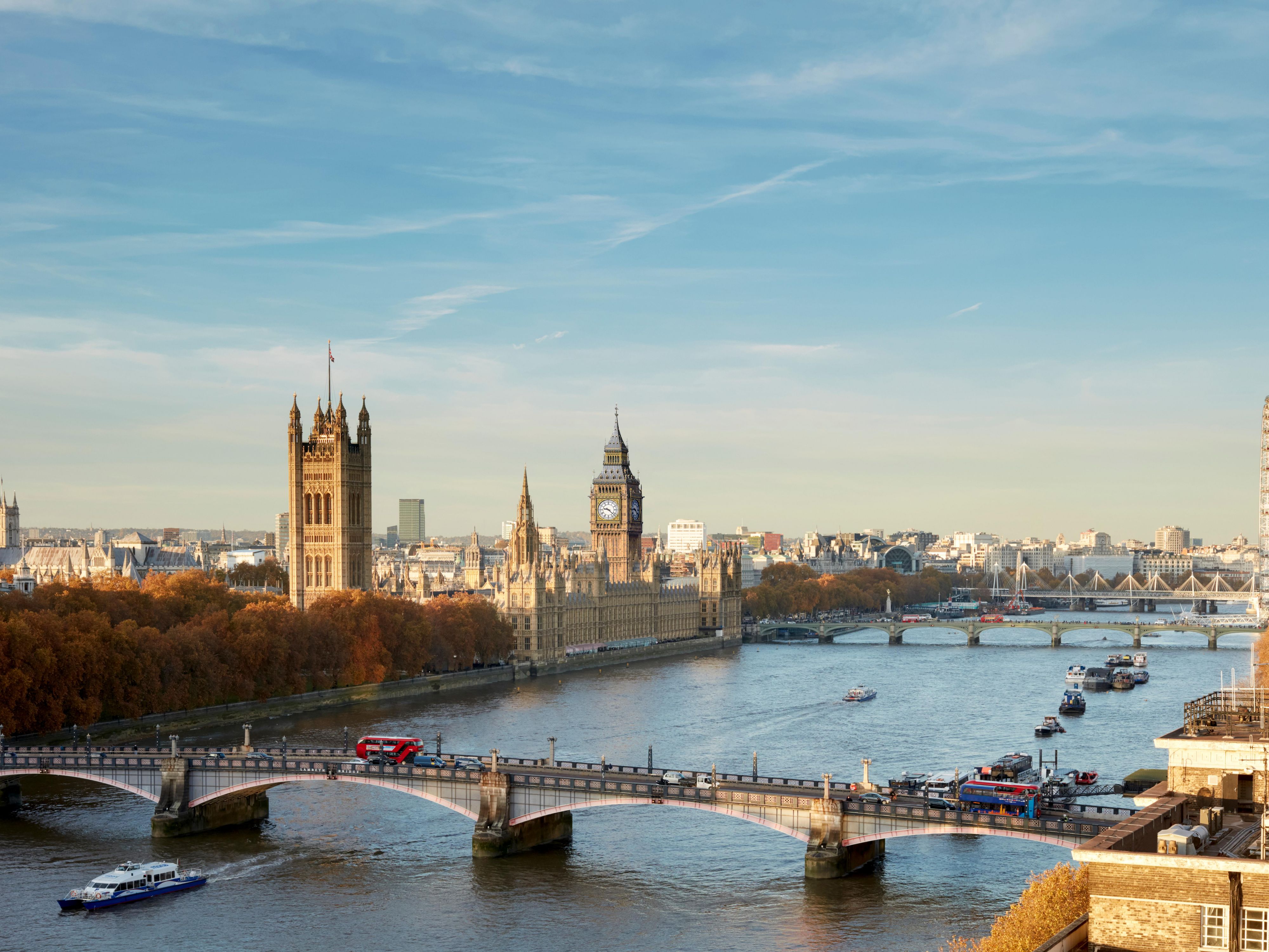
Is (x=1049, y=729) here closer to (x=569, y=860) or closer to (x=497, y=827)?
(x=569, y=860)

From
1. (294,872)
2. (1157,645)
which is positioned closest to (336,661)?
(294,872)

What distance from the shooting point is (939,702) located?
95688 mm

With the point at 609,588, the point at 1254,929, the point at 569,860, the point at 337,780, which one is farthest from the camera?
the point at 609,588

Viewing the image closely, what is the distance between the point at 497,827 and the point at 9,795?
20.5 metres

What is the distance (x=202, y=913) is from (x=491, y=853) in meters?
9.63

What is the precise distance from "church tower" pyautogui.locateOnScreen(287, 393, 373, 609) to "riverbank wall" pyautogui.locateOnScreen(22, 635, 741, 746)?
17.6 meters

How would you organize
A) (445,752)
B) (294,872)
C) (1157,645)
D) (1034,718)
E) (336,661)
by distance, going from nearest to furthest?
(294,872) → (445,752) → (1034,718) → (336,661) → (1157,645)

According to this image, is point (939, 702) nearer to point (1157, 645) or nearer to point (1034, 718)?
point (1034, 718)

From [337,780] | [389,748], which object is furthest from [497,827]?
[389,748]

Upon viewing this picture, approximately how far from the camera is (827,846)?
150ft

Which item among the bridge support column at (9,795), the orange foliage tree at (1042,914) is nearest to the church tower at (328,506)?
the bridge support column at (9,795)

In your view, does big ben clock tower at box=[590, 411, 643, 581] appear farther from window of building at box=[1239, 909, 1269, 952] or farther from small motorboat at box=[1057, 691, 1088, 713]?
window of building at box=[1239, 909, 1269, 952]

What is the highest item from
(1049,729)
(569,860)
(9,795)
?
(9,795)

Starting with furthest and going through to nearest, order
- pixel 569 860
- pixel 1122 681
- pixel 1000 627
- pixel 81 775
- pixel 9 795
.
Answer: pixel 1000 627 → pixel 1122 681 → pixel 9 795 → pixel 81 775 → pixel 569 860
